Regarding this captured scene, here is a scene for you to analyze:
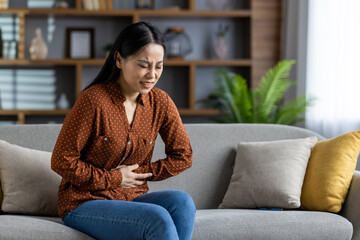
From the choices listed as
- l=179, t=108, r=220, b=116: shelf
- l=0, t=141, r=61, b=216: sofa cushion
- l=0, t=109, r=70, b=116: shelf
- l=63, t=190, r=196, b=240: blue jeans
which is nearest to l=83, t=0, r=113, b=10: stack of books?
l=0, t=109, r=70, b=116: shelf

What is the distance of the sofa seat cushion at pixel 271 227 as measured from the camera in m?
2.11

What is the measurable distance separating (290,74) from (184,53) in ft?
3.10

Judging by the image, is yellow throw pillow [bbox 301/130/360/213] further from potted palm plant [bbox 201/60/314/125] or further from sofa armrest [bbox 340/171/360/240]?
potted palm plant [bbox 201/60/314/125]

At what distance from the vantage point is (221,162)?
2.60 metres

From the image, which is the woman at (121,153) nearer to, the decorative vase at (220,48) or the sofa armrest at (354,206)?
the sofa armrest at (354,206)

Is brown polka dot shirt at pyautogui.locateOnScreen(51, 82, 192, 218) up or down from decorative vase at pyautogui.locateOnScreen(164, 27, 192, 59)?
down

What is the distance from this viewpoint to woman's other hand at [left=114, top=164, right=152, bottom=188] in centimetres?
191

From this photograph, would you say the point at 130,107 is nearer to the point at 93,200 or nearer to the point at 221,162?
the point at 93,200

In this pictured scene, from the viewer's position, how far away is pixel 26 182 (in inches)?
90.7

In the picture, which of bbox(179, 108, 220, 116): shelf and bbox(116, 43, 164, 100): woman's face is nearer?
bbox(116, 43, 164, 100): woman's face

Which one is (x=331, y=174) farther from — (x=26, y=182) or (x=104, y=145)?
(x=26, y=182)

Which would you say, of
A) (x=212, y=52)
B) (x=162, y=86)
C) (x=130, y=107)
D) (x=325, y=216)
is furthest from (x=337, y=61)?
(x=130, y=107)

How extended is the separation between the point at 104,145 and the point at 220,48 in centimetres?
298

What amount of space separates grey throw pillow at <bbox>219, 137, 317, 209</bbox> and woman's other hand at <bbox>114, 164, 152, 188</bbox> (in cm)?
64
